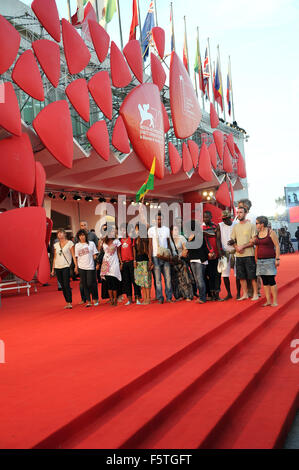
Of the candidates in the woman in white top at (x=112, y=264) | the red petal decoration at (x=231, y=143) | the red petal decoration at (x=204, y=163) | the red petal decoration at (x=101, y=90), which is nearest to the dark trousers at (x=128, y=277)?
the woman in white top at (x=112, y=264)

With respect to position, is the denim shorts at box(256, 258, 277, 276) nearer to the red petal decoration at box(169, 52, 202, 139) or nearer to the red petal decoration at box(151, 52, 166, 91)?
the red petal decoration at box(151, 52, 166, 91)

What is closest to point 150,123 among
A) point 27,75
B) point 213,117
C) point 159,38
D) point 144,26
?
point 159,38

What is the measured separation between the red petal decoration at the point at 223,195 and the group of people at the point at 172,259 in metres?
13.6

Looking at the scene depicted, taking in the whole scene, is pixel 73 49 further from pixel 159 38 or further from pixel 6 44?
pixel 159 38

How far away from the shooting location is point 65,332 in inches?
203

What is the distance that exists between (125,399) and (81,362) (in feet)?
2.83

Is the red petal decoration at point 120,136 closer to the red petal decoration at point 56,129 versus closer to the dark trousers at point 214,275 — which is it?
the red petal decoration at point 56,129

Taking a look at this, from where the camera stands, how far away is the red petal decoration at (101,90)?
1104cm

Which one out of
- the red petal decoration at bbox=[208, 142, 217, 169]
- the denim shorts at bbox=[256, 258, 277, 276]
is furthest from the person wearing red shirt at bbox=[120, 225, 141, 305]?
the red petal decoration at bbox=[208, 142, 217, 169]

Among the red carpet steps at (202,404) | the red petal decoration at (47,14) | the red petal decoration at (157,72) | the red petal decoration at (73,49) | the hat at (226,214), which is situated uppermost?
the red petal decoration at (157,72)

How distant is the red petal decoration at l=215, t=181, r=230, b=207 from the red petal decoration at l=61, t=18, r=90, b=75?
1154 centimetres

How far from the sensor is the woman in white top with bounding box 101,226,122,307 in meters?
7.21

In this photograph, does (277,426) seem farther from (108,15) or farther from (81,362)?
(108,15)

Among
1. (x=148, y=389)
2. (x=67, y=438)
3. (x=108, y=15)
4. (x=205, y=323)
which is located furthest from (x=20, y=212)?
(x=108, y=15)
